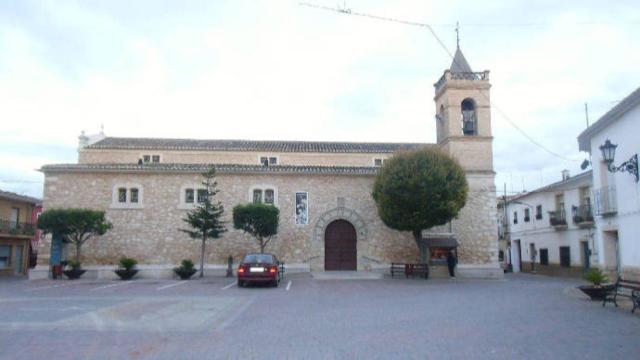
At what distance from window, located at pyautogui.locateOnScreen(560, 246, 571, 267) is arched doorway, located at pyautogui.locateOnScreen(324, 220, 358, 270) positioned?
48.8 ft

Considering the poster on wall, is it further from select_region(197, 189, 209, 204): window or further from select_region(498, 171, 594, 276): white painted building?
select_region(498, 171, 594, 276): white painted building

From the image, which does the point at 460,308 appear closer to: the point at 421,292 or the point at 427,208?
the point at 421,292

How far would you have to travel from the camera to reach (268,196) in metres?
27.9

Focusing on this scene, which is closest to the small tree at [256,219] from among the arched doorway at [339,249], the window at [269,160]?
the arched doorway at [339,249]

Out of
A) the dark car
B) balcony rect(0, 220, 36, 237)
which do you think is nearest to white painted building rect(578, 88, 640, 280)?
the dark car

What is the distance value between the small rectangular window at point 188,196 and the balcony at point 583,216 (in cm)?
2232

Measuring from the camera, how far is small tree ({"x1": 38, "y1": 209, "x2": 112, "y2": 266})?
2370 centimetres

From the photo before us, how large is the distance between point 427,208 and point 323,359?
57.8 feet

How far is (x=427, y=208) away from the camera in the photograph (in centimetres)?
2408

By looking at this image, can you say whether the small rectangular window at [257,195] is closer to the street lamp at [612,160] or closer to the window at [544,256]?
the street lamp at [612,160]

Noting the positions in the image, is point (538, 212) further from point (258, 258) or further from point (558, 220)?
point (258, 258)

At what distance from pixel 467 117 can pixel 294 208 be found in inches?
439

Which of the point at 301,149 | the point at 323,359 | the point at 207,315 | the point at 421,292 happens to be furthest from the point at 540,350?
the point at 301,149

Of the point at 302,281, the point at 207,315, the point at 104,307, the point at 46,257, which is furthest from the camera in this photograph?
the point at 46,257
